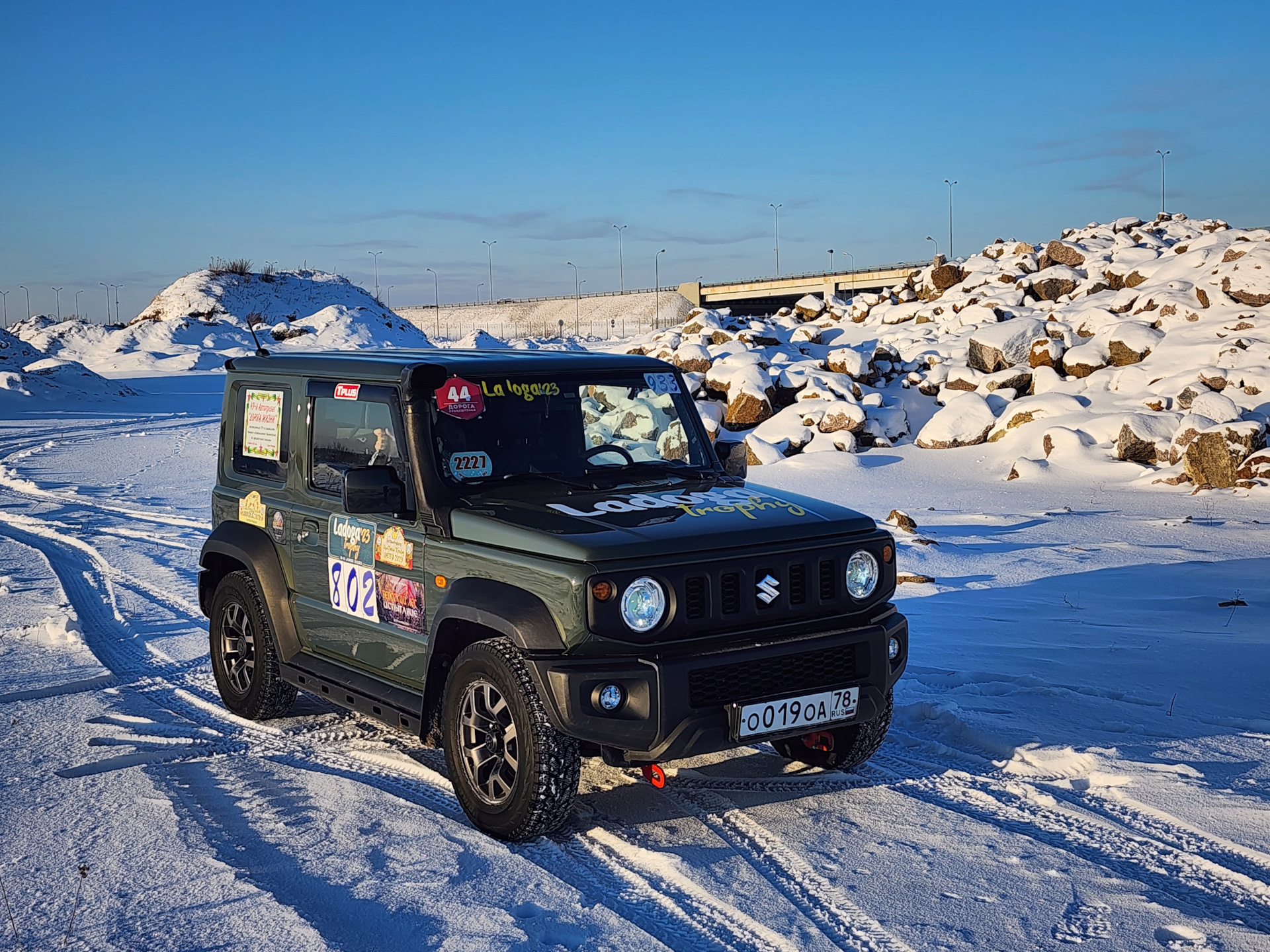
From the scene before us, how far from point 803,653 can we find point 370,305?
3259 inches

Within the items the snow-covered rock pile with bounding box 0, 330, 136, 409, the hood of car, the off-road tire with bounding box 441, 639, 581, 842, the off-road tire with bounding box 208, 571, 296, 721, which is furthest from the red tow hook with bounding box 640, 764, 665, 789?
the snow-covered rock pile with bounding box 0, 330, 136, 409

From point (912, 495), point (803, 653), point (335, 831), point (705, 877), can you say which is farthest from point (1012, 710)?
point (912, 495)

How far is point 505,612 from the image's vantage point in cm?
476

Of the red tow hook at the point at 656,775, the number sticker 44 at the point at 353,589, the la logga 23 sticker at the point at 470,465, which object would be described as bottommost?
the red tow hook at the point at 656,775

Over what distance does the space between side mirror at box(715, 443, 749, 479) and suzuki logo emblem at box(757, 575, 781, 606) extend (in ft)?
4.62

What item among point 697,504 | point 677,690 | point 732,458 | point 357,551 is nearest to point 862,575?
point 697,504

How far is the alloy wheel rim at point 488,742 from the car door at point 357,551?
17.2 inches

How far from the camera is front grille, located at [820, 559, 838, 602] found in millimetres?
5055

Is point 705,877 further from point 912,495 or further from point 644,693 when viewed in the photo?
point 912,495

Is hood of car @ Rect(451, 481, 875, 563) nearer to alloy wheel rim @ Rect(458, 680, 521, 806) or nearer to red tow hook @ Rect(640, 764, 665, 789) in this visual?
alloy wheel rim @ Rect(458, 680, 521, 806)

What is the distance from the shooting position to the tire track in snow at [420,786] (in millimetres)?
4109

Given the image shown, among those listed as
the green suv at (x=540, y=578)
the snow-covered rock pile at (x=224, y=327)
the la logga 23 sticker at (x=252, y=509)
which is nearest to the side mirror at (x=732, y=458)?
the green suv at (x=540, y=578)

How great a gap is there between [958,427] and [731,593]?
17242 mm

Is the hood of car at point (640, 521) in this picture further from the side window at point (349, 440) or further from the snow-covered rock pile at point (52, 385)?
the snow-covered rock pile at point (52, 385)
